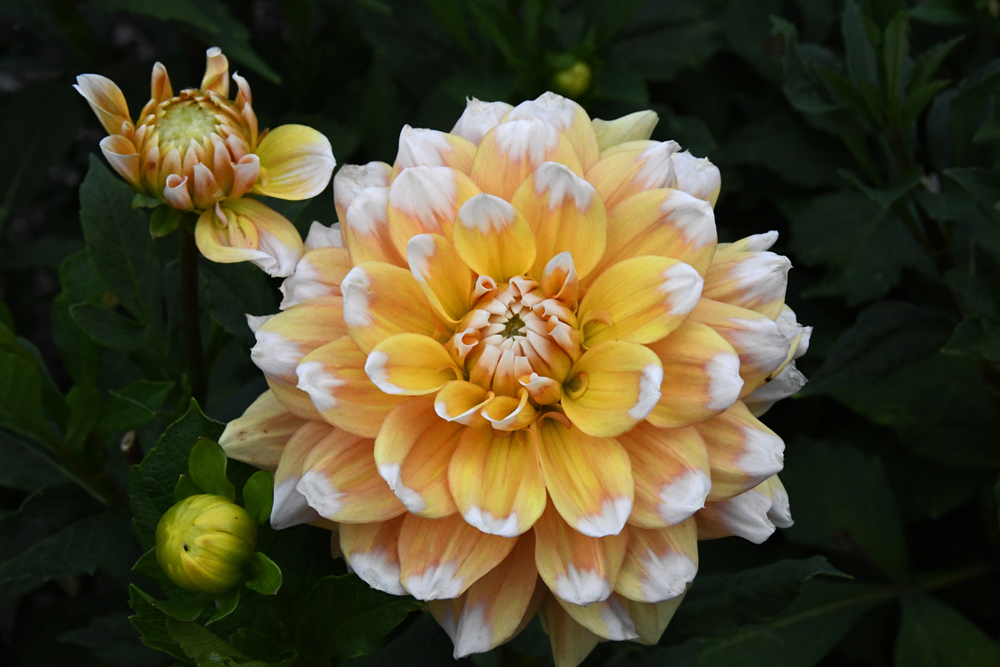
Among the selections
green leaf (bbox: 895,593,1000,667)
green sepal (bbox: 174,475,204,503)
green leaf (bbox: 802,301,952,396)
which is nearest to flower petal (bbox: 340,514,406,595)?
green sepal (bbox: 174,475,204,503)

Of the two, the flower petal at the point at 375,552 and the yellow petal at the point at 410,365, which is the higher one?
the yellow petal at the point at 410,365

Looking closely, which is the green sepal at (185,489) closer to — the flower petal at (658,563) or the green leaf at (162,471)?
the green leaf at (162,471)

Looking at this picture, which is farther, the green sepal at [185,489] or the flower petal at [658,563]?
the green sepal at [185,489]

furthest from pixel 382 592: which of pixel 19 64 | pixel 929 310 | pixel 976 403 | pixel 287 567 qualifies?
pixel 19 64

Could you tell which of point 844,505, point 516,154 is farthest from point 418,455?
point 844,505

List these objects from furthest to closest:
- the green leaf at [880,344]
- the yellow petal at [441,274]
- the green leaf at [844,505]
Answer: the green leaf at [844,505], the green leaf at [880,344], the yellow petal at [441,274]

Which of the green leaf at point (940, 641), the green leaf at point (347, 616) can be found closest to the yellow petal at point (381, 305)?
the green leaf at point (347, 616)
